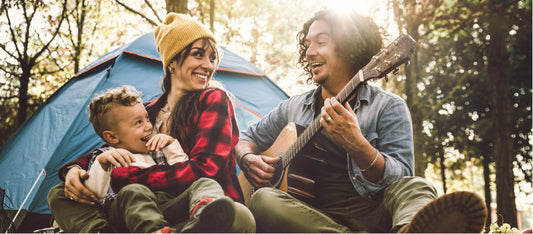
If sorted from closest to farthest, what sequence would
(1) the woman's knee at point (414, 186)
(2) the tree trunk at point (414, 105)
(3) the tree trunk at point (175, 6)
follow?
(1) the woman's knee at point (414, 186), (3) the tree trunk at point (175, 6), (2) the tree trunk at point (414, 105)

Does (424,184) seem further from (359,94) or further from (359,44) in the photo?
(359,44)

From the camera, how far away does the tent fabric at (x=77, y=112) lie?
2.31 m

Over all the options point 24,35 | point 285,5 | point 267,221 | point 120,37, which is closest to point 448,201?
point 267,221

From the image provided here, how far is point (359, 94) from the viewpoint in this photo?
1.78 meters

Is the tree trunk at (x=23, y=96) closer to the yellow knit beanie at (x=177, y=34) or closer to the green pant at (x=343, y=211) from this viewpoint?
the yellow knit beanie at (x=177, y=34)

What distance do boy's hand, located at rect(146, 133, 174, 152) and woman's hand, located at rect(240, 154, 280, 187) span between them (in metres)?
0.41

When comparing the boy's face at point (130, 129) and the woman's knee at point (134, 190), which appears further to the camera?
the boy's face at point (130, 129)

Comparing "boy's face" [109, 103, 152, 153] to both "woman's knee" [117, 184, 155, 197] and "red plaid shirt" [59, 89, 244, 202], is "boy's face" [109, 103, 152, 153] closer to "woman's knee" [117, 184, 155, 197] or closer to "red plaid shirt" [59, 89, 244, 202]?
"red plaid shirt" [59, 89, 244, 202]

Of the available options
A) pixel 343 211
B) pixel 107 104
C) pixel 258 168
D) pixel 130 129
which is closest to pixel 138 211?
pixel 130 129

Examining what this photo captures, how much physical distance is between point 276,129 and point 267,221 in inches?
25.0

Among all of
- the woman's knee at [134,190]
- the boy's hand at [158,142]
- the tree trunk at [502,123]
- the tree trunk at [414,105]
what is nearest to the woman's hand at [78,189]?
the woman's knee at [134,190]

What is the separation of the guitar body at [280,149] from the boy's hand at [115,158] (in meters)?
0.58

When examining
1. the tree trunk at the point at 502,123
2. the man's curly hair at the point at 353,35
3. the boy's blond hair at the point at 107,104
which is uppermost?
the man's curly hair at the point at 353,35

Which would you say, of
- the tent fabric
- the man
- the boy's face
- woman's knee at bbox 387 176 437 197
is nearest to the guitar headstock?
the man
